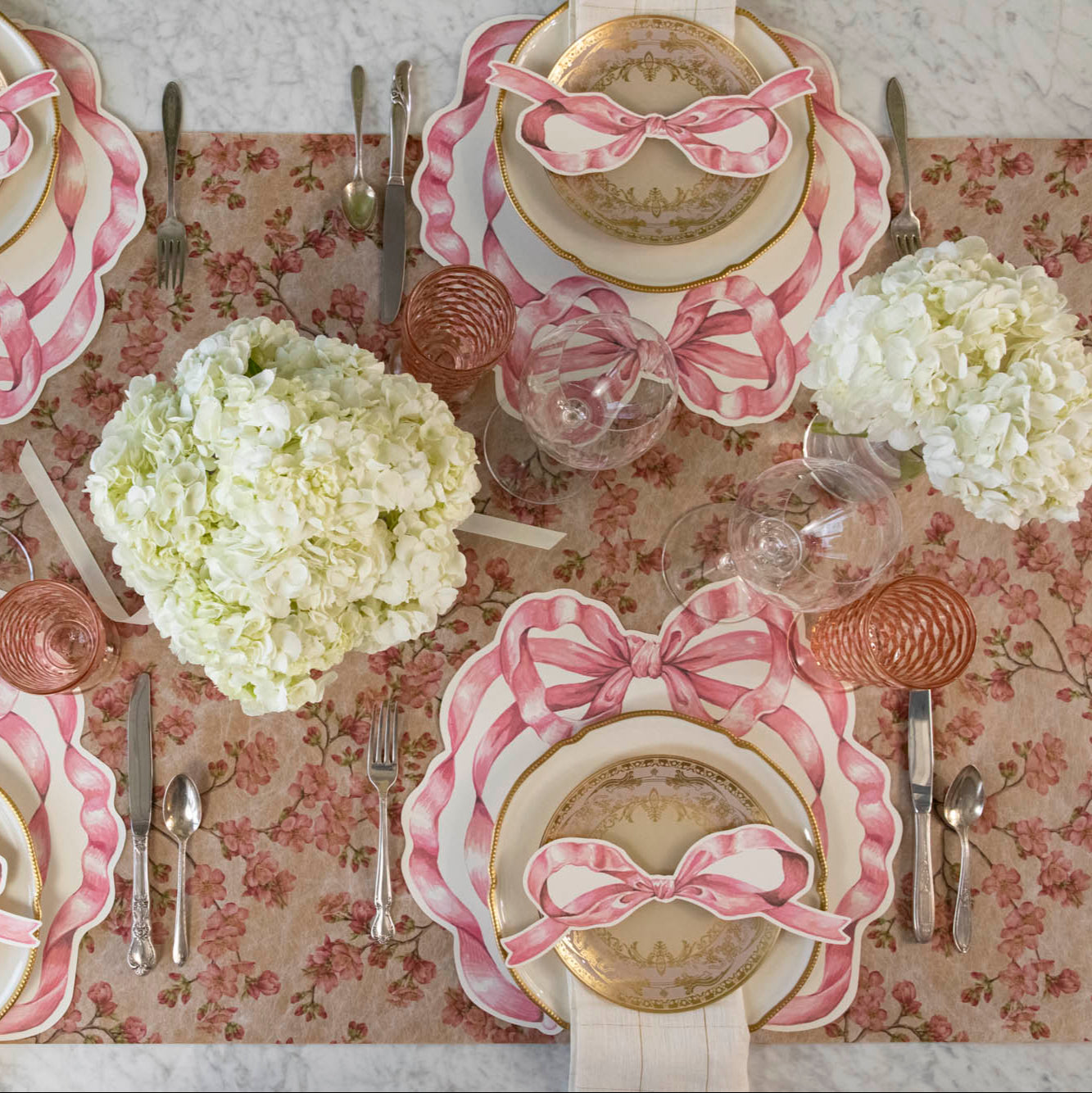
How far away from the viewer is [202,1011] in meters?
1.09

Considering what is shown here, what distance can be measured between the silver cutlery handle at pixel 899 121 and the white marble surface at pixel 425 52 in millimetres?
19

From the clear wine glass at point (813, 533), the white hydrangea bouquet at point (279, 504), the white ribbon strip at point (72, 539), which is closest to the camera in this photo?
the white hydrangea bouquet at point (279, 504)

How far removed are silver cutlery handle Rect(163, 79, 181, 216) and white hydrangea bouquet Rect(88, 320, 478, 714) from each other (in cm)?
44

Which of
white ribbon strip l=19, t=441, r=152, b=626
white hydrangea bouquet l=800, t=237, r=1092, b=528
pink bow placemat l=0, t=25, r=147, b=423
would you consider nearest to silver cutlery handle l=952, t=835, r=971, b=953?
white hydrangea bouquet l=800, t=237, r=1092, b=528

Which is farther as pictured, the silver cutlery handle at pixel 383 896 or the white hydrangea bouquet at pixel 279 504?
the silver cutlery handle at pixel 383 896

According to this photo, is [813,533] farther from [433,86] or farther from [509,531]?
[433,86]

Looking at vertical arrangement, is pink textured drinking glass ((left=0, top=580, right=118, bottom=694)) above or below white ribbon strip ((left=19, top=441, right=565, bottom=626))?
below

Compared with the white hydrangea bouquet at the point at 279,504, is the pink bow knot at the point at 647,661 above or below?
below

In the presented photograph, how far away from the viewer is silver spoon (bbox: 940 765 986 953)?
3.70 feet

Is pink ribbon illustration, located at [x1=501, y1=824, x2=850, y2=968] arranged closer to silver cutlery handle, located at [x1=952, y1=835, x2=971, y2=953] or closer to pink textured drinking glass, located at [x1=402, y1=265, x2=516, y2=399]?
silver cutlery handle, located at [x1=952, y1=835, x2=971, y2=953]

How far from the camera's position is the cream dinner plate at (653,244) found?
3.80 ft

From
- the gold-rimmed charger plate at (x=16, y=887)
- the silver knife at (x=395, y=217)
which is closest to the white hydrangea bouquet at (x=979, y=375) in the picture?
the silver knife at (x=395, y=217)

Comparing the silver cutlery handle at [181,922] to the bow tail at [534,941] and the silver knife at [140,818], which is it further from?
the bow tail at [534,941]

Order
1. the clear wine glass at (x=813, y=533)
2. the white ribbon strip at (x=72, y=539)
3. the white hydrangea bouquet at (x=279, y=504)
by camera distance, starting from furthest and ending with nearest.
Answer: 1. the white ribbon strip at (x=72, y=539)
2. the clear wine glass at (x=813, y=533)
3. the white hydrangea bouquet at (x=279, y=504)
